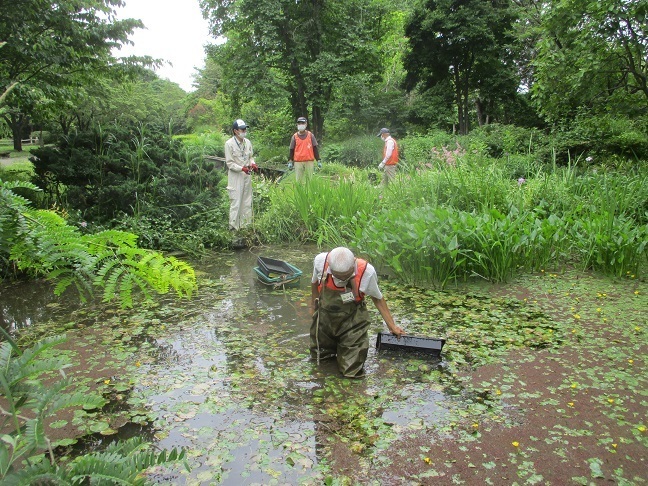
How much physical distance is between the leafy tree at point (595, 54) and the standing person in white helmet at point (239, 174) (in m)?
5.03

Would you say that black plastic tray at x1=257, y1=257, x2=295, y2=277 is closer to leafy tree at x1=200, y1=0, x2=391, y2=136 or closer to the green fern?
the green fern

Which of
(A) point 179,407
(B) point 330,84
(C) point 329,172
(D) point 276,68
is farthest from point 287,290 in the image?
(D) point 276,68

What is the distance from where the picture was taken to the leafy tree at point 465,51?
766 inches

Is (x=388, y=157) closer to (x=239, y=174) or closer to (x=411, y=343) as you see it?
(x=239, y=174)

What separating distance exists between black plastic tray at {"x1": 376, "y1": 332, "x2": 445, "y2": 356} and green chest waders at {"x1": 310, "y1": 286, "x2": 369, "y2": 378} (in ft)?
1.26

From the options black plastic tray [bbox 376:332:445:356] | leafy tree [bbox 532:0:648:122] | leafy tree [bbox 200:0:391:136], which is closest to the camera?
black plastic tray [bbox 376:332:445:356]

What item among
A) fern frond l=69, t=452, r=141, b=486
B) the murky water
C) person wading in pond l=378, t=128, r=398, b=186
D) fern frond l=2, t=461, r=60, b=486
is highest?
person wading in pond l=378, t=128, r=398, b=186

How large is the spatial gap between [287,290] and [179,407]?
2.86 meters

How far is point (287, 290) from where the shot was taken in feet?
20.4

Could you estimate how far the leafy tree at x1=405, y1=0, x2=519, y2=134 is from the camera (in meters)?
19.5

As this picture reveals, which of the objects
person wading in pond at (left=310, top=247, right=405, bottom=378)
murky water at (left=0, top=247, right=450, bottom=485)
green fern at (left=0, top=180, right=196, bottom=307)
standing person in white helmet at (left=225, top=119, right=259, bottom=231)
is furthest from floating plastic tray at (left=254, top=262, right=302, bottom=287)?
green fern at (left=0, top=180, right=196, bottom=307)

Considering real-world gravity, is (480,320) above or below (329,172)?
below

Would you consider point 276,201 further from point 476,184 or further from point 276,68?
point 276,68

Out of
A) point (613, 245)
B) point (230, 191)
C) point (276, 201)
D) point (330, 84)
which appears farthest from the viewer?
point (330, 84)
